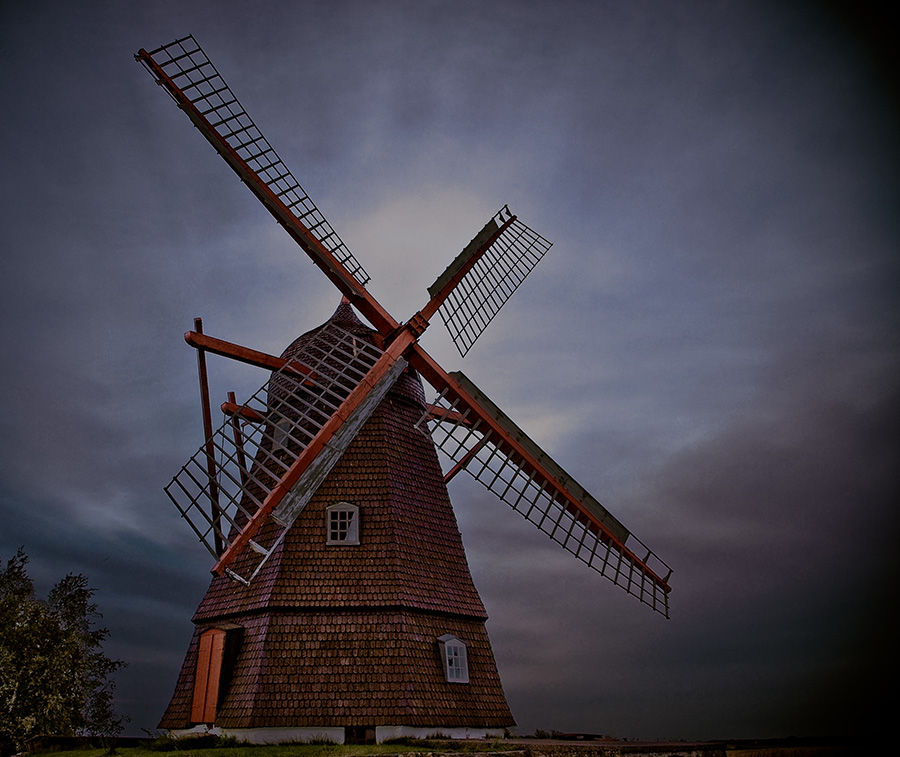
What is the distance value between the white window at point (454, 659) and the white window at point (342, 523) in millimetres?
2522

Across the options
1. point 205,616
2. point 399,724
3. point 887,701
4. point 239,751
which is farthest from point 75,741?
point 887,701

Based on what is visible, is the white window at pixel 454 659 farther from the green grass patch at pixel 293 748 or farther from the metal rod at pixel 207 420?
the metal rod at pixel 207 420

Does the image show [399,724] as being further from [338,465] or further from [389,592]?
[338,465]

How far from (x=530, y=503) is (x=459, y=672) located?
143 inches

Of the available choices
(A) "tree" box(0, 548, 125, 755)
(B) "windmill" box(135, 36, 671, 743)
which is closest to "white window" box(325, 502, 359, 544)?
(B) "windmill" box(135, 36, 671, 743)

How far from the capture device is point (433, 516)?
14.6m

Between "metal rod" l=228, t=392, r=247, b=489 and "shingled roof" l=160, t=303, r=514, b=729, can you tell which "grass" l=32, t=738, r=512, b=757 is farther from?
"metal rod" l=228, t=392, r=247, b=489

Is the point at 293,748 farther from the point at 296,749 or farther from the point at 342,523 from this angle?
the point at 342,523

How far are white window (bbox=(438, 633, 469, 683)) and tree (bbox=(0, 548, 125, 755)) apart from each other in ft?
25.8

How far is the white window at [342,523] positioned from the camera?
43.9ft

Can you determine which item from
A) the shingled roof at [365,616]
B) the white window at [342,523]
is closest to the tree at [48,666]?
the shingled roof at [365,616]

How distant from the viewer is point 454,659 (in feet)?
42.7

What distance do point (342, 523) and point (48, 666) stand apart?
6.77m

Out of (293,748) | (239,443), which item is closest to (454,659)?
(293,748)
